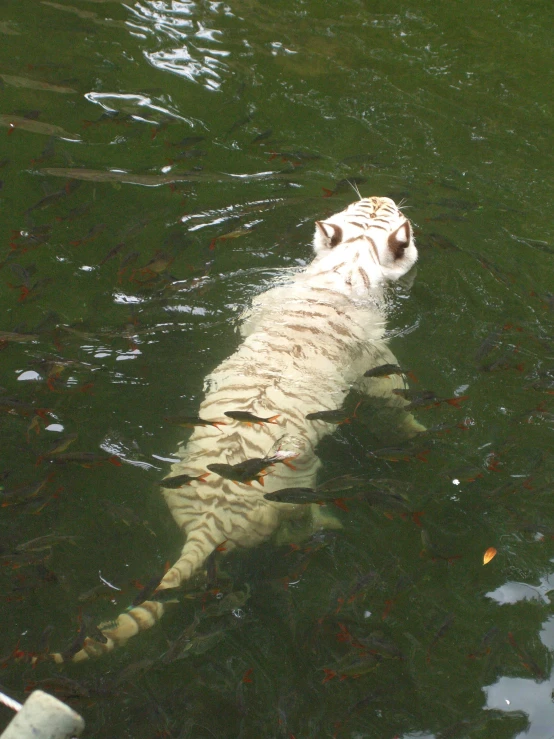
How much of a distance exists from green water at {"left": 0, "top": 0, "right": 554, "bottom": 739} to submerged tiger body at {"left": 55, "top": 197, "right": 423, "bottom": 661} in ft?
0.65

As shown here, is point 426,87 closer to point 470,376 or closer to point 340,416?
point 470,376

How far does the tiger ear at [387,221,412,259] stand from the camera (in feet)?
20.1

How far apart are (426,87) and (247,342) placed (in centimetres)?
664

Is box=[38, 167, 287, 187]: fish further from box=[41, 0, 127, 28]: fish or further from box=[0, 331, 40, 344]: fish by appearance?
box=[0, 331, 40, 344]: fish

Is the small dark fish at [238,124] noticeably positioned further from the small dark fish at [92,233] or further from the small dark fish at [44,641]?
the small dark fish at [44,641]

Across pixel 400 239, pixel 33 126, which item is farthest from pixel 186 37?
pixel 400 239

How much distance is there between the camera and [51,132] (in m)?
8.03

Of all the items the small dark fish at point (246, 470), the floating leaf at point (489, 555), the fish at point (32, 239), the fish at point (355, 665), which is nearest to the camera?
the fish at point (355, 665)

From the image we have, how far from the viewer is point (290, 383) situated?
475 centimetres

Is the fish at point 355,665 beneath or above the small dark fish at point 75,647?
above

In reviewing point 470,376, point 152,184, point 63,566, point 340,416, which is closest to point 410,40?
point 152,184

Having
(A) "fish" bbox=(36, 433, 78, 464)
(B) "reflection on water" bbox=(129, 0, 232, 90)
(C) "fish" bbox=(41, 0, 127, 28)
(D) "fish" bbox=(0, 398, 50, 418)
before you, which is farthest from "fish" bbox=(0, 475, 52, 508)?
(C) "fish" bbox=(41, 0, 127, 28)

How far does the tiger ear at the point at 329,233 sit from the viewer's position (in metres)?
6.22

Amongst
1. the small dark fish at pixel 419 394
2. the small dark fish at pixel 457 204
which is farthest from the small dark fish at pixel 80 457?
the small dark fish at pixel 457 204
